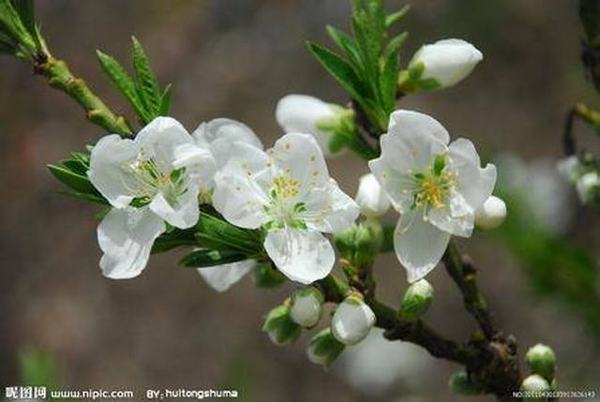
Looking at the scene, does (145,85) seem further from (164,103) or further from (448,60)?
(448,60)

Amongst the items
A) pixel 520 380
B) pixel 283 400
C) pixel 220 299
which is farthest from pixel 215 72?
pixel 520 380

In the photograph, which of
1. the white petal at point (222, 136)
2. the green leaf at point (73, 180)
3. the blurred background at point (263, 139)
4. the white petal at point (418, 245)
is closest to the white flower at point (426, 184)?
the white petal at point (418, 245)

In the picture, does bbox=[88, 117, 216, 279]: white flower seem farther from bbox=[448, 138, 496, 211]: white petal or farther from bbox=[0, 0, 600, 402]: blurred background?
bbox=[0, 0, 600, 402]: blurred background

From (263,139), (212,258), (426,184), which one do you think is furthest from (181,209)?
(263,139)

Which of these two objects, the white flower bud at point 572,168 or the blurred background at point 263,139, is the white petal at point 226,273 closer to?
the white flower bud at point 572,168

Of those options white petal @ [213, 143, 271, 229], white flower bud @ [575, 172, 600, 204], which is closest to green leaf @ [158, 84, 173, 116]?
white petal @ [213, 143, 271, 229]

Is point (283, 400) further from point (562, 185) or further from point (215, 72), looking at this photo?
point (215, 72)
